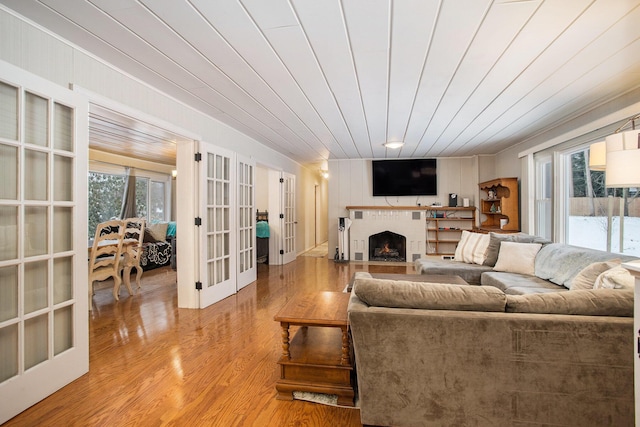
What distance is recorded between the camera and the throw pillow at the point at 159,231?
19.9 ft

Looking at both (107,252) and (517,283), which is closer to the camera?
(517,283)

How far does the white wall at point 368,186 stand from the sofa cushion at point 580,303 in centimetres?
549

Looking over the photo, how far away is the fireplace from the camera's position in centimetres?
669

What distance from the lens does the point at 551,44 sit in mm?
2072

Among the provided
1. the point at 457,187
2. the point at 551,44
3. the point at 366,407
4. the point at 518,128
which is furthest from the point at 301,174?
the point at 366,407

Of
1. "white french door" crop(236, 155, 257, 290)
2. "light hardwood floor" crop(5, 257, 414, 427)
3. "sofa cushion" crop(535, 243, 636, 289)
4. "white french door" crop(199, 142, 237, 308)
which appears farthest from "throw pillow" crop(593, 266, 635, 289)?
"white french door" crop(236, 155, 257, 290)

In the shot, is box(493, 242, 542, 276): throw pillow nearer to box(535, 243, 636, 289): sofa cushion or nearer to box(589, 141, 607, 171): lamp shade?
box(535, 243, 636, 289): sofa cushion

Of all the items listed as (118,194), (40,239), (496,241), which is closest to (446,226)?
(496,241)

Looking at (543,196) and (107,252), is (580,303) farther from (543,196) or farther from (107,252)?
(107,252)

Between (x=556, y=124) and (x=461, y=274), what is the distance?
2.35m

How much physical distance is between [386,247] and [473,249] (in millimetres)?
2804

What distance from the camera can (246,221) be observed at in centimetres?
479

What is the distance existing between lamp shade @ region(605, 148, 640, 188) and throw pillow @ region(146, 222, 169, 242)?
648cm

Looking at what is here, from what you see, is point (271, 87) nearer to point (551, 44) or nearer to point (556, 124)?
point (551, 44)
